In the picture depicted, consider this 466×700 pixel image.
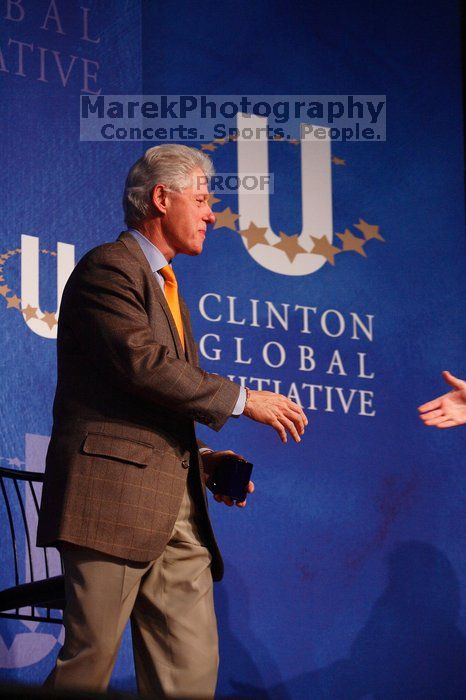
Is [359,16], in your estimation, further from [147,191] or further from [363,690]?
[363,690]

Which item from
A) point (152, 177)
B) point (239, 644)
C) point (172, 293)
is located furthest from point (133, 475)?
point (239, 644)

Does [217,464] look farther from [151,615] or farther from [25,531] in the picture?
[25,531]

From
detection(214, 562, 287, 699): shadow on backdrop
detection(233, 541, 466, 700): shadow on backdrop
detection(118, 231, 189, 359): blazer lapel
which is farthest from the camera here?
detection(233, 541, 466, 700): shadow on backdrop

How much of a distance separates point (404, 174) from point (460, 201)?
256mm

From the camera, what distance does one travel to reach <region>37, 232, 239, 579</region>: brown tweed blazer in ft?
7.76

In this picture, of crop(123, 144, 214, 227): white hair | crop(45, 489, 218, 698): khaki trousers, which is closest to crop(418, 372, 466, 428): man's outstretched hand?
crop(45, 489, 218, 698): khaki trousers

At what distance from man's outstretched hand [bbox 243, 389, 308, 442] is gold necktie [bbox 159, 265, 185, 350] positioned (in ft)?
0.99

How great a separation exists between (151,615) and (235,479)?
1.29 feet

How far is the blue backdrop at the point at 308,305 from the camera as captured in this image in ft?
12.3

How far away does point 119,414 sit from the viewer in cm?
243

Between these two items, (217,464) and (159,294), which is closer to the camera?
(159,294)

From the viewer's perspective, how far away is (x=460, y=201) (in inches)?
171

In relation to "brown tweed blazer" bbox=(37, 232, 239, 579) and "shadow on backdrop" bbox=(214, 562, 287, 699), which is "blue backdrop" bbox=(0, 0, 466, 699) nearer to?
"shadow on backdrop" bbox=(214, 562, 287, 699)

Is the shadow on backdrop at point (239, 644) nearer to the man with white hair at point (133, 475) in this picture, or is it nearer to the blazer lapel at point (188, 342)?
the man with white hair at point (133, 475)
